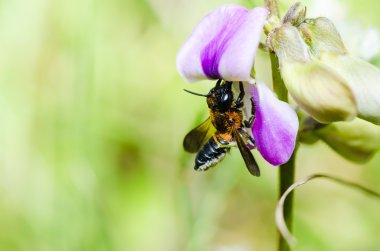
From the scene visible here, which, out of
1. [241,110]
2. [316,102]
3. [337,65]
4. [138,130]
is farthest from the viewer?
[138,130]

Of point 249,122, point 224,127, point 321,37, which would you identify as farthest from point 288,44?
point 224,127

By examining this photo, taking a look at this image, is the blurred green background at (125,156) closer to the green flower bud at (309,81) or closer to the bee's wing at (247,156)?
the bee's wing at (247,156)

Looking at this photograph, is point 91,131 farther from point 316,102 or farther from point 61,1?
point 316,102

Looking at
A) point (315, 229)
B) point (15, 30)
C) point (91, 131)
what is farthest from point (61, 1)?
point (315, 229)

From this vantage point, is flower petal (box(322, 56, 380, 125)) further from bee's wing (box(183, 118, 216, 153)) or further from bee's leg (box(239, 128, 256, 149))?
bee's wing (box(183, 118, 216, 153))

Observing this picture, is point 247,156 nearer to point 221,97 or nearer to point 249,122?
point 249,122

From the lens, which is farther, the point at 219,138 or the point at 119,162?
the point at 119,162
